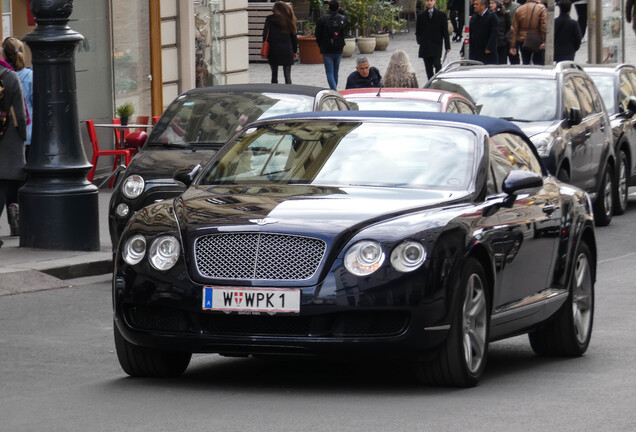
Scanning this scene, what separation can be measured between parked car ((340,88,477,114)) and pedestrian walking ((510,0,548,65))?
1307 centimetres

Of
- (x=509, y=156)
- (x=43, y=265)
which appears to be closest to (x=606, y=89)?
(x=43, y=265)

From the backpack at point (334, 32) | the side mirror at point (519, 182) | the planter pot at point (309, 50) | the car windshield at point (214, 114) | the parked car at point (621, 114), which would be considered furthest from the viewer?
the planter pot at point (309, 50)

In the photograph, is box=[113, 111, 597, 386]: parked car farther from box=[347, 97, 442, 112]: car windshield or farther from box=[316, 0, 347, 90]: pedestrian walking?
box=[316, 0, 347, 90]: pedestrian walking

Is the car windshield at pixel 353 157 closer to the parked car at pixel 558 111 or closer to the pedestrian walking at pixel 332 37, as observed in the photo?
the parked car at pixel 558 111

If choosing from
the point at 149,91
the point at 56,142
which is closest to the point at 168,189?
the point at 56,142

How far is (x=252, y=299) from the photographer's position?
24.7ft

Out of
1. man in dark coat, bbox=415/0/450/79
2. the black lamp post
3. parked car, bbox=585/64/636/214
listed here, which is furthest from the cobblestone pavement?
the black lamp post

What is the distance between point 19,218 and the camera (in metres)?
14.6

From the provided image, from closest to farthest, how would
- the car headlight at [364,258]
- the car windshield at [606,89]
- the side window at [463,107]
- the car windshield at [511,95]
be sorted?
1. the car headlight at [364,258]
2. the side window at [463,107]
3. the car windshield at [511,95]
4. the car windshield at [606,89]

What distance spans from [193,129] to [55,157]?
1.25m

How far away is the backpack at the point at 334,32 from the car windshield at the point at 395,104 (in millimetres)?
14352

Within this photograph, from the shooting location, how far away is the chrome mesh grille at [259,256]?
753cm

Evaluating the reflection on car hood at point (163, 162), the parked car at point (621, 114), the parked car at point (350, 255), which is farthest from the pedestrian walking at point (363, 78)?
the parked car at point (350, 255)

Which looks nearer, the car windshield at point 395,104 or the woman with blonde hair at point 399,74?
the car windshield at point 395,104
